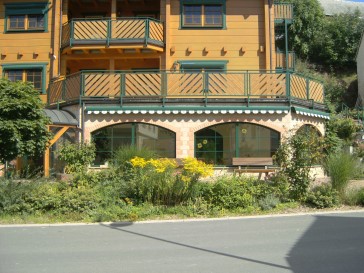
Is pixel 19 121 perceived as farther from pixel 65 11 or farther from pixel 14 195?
pixel 65 11

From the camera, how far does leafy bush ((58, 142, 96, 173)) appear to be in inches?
539

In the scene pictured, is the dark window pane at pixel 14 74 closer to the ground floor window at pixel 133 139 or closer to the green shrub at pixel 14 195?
the ground floor window at pixel 133 139

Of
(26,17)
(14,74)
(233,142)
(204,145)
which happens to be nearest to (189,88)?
(204,145)

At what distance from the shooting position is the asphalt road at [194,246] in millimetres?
6148

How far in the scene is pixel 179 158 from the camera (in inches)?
597

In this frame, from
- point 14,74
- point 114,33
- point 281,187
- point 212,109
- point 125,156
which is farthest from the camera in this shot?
point 14,74

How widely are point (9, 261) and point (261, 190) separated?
6.86 m

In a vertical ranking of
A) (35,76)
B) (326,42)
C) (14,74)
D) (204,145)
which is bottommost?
(204,145)

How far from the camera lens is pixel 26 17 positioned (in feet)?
65.0

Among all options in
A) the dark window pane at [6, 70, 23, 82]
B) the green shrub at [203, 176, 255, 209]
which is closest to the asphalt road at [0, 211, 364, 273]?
the green shrub at [203, 176, 255, 209]

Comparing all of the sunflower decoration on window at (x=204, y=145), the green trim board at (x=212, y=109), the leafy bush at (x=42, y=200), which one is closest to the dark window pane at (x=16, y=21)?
the green trim board at (x=212, y=109)

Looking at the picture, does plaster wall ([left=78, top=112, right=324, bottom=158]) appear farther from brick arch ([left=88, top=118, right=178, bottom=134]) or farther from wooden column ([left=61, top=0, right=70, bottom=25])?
wooden column ([left=61, top=0, right=70, bottom=25])

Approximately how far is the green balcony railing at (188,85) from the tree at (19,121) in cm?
449

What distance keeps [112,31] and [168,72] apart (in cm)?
393
